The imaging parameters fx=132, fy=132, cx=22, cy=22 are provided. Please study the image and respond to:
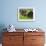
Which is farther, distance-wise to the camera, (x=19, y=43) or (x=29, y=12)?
(x=29, y=12)

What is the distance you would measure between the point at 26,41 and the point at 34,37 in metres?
0.26

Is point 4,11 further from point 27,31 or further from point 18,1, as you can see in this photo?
point 27,31

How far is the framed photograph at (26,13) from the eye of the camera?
4.38m

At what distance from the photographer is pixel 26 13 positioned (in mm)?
4410

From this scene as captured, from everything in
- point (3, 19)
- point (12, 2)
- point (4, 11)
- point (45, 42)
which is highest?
point (12, 2)

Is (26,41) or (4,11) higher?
(4,11)

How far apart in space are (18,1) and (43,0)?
827mm

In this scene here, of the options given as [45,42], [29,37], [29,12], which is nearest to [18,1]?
[29,12]

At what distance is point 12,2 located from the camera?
437 centimetres

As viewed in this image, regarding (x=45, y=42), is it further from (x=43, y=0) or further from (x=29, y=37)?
(x=43, y=0)

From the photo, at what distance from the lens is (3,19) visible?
14.4 feet

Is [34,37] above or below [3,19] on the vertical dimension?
below

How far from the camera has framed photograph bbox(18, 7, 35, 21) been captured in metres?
4.38

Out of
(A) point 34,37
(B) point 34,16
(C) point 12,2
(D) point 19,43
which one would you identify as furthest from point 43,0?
(D) point 19,43
